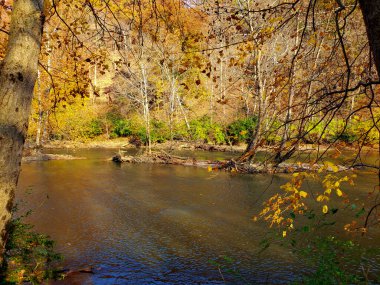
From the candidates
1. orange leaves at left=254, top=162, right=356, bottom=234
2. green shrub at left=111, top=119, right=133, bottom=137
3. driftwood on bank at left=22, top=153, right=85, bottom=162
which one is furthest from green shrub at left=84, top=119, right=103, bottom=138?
orange leaves at left=254, top=162, right=356, bottom=234

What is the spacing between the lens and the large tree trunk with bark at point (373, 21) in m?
1.51

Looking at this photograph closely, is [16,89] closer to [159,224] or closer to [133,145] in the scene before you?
[159,224]

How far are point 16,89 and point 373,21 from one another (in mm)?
2501

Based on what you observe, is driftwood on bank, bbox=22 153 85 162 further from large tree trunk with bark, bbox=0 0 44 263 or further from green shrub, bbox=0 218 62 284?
large tree trunk with bark, bbox=0 0 44 263

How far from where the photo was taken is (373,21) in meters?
1.53

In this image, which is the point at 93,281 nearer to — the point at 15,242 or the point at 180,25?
the point at 15,242

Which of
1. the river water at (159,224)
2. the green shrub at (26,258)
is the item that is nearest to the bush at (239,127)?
the river water at (159,224)

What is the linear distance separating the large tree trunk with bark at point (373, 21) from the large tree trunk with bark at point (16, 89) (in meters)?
2.46

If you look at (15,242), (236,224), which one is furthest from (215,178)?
(15,242)

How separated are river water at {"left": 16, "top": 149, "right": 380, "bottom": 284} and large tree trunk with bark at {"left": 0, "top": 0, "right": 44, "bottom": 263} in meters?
2.37

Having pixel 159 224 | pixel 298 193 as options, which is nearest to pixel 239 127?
pixel 159 224

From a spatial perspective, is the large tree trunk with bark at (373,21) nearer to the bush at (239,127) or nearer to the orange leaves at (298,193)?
the orange leaves at (298,193)

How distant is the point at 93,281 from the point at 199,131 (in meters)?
17.6

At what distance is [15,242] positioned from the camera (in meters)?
4.28
